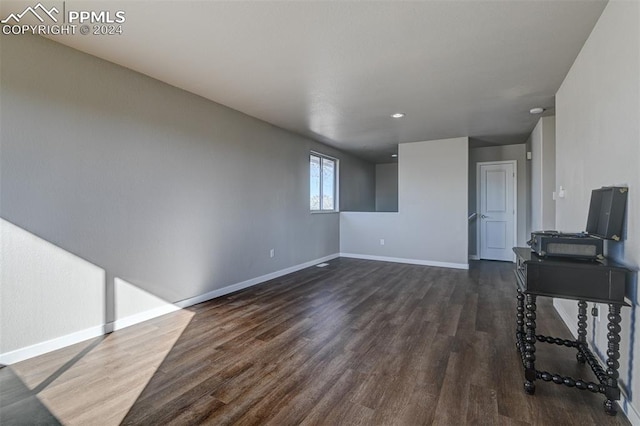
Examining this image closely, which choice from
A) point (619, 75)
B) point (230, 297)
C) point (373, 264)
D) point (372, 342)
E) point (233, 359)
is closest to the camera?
point (619, 75)

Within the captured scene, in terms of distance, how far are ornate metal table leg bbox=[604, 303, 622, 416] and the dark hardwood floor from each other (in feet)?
0.23

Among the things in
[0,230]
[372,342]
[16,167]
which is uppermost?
[16,167]

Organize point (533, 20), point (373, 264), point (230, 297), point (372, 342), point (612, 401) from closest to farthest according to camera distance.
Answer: point (612, 401)
point (533, 20)
point (372, 342)
point (230, 297)
point (373, 264)

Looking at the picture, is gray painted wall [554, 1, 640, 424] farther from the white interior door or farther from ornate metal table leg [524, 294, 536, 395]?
the white interior door

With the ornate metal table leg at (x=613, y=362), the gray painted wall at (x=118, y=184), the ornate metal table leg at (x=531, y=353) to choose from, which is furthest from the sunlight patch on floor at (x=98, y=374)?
the ornate metal table leg at (x=613, y=362)

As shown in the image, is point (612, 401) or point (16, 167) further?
point (16, 167)

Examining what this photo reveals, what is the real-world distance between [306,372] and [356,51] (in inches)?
99.3

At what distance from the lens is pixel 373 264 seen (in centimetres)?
596

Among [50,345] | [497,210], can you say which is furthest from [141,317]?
[497,210]

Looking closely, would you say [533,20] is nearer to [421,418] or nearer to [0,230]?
[421,418]

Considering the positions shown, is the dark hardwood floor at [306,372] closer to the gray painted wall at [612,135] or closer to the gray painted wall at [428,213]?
the gray painted wall at [612,135]

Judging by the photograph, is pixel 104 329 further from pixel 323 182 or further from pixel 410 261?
pixel 410 261

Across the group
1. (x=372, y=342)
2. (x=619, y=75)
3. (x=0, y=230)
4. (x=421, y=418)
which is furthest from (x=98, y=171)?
(x=619, y=75)

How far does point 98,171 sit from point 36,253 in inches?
31.6
